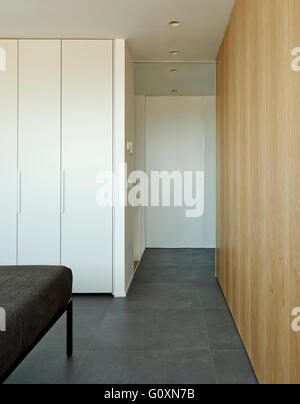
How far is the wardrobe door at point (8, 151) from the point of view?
399 centimetres

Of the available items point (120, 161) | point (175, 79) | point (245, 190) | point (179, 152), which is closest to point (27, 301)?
point (245, 190)

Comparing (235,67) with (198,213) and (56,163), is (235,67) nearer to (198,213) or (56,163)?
(56,163)

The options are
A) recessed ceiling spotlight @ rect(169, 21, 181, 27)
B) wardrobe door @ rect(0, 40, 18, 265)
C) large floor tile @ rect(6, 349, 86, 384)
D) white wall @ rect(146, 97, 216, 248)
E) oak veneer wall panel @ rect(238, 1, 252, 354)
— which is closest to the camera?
large floor tile @ rect(6, 349, 86, 384)

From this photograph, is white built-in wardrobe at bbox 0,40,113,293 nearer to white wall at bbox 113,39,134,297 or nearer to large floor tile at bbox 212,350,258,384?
white wall at bbox 113,39,134,297

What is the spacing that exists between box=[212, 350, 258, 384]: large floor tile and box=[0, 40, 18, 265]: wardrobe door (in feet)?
7.85

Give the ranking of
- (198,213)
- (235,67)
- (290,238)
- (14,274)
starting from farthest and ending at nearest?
(198,213) → (235,67) → (14,274) → (290,238)

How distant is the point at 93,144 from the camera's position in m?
4.03

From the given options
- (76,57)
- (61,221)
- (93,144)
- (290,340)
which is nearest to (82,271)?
(61,221)

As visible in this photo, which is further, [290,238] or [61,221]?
[61,221]

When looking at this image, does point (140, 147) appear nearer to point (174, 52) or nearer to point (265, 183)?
point (174, 52)

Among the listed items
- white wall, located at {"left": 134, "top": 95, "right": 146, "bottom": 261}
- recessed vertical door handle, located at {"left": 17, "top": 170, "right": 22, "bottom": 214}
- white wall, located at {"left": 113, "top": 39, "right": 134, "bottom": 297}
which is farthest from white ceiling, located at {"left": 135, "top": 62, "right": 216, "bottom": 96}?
recessed vertical door handle, located at {"left": 17, "top": 170, "right": 22, "bottom": 214}

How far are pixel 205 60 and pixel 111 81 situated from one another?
128 cm

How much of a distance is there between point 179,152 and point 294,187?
18.4ft

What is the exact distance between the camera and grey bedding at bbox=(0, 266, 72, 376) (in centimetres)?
155
